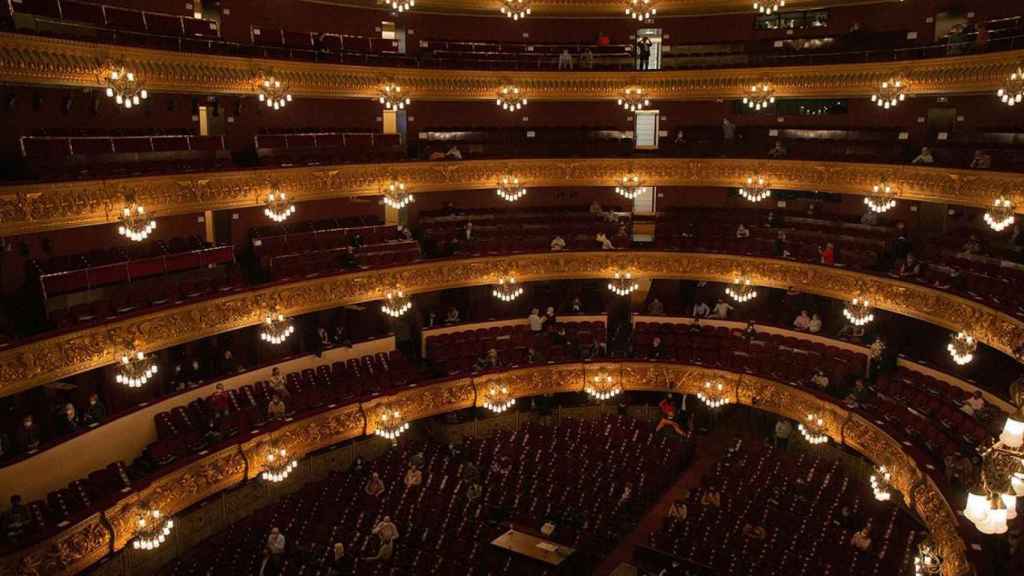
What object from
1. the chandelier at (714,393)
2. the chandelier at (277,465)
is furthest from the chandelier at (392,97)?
the chandelier at (714,393)

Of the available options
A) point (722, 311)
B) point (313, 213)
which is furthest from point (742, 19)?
point (313, 213)

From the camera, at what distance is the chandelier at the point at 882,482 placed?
58.6ft

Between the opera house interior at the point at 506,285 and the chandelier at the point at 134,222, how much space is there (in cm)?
14

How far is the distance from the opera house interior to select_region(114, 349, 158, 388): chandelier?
4.1 inches

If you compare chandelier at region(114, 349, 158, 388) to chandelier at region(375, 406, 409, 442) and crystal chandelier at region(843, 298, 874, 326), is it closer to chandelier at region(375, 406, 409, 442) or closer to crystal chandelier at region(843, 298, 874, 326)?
chandelier at region(375, 406, 409, 442)

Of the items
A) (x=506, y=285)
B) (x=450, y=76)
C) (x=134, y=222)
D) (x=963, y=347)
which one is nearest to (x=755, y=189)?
(x=963, y=347)

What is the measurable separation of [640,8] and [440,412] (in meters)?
14.6

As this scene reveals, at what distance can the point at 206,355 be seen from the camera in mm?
20938

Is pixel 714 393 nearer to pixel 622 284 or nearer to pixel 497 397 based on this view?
pixel 622 284

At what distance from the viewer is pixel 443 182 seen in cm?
2502

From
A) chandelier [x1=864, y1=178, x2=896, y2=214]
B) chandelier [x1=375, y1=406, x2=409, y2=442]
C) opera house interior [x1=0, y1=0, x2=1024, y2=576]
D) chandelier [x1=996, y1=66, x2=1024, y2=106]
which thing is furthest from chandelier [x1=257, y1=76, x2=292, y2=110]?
chandelier [x1=996, y1=66, x2=1024, y2=106]

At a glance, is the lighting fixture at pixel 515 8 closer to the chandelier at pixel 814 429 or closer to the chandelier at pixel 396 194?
the chandelier at pixel 396 194

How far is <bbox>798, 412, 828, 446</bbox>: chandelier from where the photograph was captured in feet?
68.9

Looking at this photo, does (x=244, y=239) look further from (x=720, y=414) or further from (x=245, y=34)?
(x=720, y=414)
